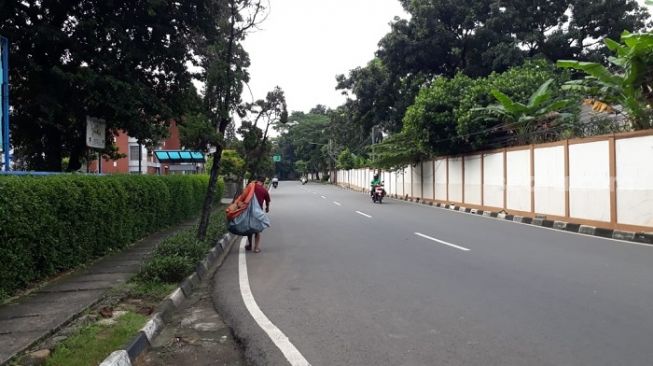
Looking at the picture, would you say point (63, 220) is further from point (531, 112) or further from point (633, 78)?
point (531, 112)

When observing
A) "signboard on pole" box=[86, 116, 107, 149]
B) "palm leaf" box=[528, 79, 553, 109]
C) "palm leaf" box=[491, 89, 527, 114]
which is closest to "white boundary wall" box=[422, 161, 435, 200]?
"palm leaf" box=[491, 89, 527, 114]

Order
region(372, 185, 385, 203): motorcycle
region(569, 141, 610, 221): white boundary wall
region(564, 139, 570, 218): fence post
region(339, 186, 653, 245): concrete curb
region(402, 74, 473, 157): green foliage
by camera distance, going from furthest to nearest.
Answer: region(372, 185, 385, 203): motorcycle < region(402, 74, 473, 157): green foliage < region(564, 139, 570, 218): fence post < region(569, 141, 610, 221): white boundary wall < region(339, 186, 653, 245): concrete curb

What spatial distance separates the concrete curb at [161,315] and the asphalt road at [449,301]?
37cm

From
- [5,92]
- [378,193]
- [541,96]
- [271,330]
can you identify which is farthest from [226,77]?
[378,193]

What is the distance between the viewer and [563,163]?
52.5 ft

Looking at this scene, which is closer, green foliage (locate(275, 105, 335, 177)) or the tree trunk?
the tree trunk

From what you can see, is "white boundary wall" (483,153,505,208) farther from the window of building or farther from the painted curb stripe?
the window of building

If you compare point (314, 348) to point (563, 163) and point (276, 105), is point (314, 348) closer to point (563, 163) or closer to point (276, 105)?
point (276, 105)

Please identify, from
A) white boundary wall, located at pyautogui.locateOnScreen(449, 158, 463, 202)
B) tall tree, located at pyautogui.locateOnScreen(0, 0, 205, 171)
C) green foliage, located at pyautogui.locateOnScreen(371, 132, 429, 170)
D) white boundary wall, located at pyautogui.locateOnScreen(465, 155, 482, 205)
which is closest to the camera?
tall tree, located at pyautogui.locateOnScreen(0, 0, 205, 171)

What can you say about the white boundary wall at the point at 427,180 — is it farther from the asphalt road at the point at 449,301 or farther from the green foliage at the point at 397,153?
the asphalt road at the point at 449,301

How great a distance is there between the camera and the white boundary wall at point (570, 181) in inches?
505

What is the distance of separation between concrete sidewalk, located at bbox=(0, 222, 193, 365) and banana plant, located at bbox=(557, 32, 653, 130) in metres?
12.6

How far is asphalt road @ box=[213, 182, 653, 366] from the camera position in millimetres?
4516

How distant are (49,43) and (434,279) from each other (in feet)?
36.0
